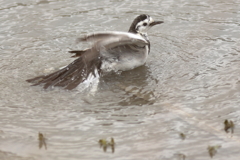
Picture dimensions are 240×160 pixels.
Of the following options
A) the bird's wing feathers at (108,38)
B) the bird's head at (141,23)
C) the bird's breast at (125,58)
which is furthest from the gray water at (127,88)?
the bird's wing feathers at (108,38)

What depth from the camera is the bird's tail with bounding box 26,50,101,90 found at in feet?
24.2

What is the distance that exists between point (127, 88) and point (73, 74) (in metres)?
0.86

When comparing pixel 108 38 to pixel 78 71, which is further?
pixel 78 71

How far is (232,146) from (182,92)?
1.79 meters

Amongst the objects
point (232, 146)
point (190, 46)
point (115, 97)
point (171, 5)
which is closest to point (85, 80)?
point (115, 97)

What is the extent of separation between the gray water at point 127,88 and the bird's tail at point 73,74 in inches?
7.2

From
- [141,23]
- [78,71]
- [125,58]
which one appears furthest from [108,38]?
[141,23]

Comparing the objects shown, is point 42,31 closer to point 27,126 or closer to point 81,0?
point 81,0

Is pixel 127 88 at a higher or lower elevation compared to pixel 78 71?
lower

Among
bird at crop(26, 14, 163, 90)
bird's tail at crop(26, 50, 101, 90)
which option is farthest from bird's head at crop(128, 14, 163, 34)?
bird's tail at crop(26, 50, 101, 90)

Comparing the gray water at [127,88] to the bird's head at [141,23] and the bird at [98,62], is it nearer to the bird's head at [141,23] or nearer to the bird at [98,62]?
the bird at [98,62]

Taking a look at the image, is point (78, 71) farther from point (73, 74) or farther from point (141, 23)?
point (141, 23)

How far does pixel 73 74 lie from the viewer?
7484 mm

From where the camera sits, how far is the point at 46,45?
29.5 ft
